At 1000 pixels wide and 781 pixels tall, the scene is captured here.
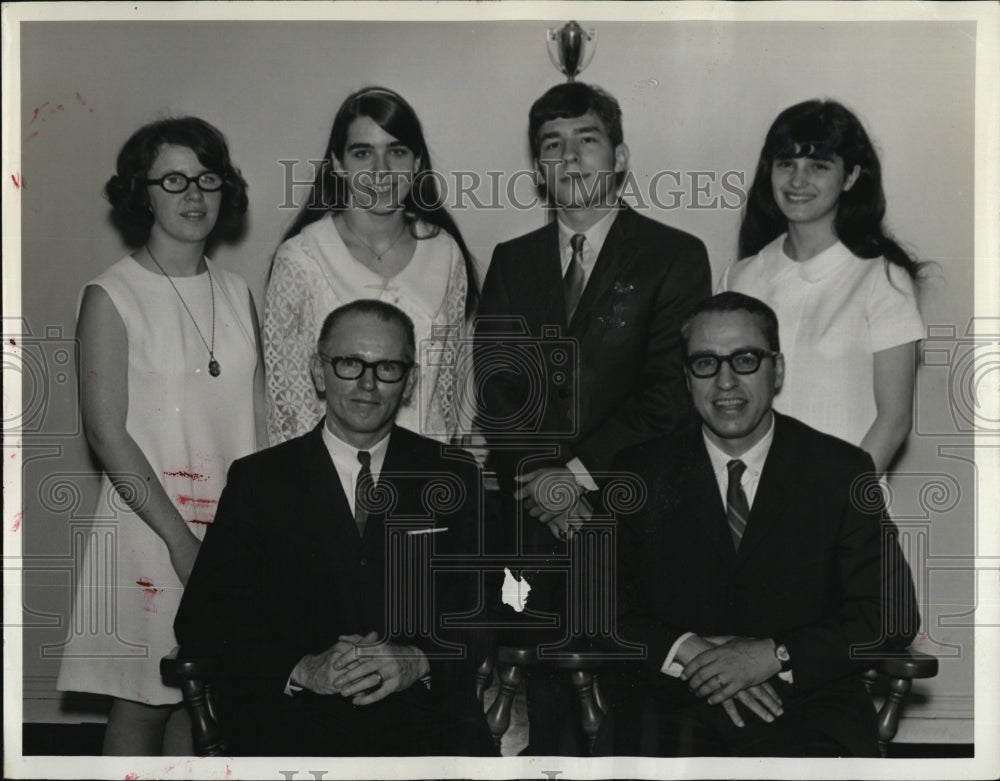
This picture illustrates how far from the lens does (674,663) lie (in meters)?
2.61

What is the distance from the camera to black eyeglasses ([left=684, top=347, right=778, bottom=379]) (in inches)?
103

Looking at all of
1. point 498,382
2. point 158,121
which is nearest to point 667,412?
point 498,382

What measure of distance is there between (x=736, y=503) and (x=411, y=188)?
3.48ft

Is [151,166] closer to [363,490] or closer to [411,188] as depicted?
[411,188]

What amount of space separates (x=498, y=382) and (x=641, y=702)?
2.68 feet

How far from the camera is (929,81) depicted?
2686mm

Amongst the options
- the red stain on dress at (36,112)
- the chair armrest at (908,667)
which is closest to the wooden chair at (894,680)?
the chair armrest at (908,667)

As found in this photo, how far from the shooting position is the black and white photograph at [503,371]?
2.63 metres

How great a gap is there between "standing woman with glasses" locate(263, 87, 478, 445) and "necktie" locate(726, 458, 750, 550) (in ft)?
2.08

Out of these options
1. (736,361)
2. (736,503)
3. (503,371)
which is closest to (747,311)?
(736,361)

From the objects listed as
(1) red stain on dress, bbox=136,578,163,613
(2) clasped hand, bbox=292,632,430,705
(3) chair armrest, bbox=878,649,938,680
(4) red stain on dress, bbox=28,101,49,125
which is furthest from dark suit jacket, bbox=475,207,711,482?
(4) red stain on dress, bbox=28,101,49,125

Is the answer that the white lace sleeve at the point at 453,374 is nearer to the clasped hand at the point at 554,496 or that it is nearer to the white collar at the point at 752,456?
the clasped hand at the point at 554,496

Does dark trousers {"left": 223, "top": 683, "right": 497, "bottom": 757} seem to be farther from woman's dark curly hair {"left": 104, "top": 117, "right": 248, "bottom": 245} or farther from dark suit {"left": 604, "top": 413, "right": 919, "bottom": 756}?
woman's dark curly hair {"left": 104, "top": 117, "right": 248, "bottom": 245}

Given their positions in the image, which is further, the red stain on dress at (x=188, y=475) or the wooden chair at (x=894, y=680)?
the red stain on dress at (x=188, y=475)
